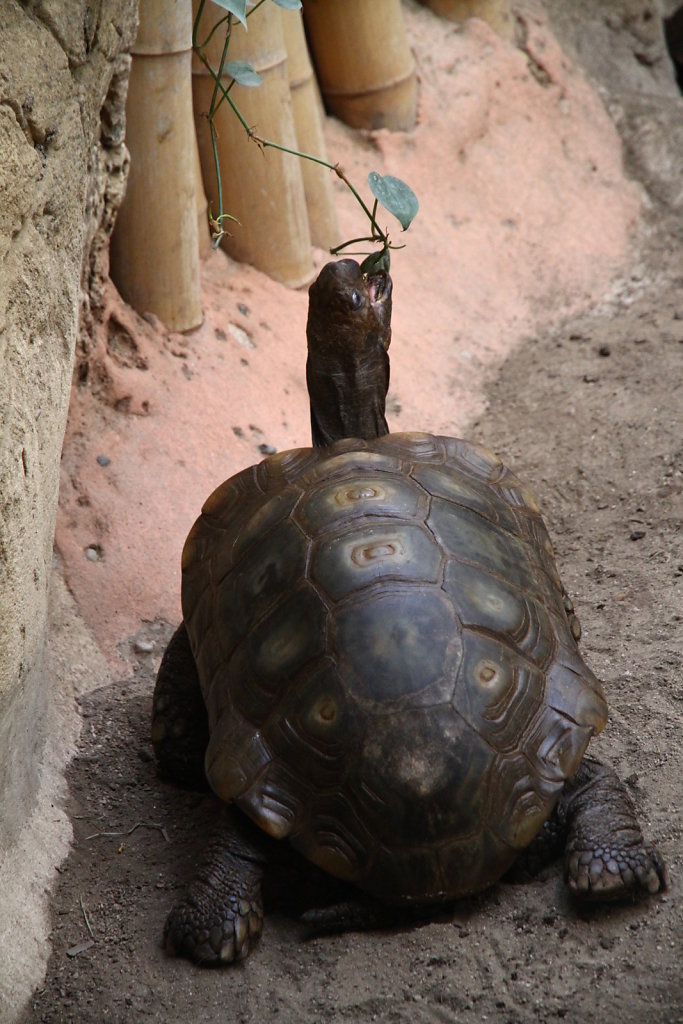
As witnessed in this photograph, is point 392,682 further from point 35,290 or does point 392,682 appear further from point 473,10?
point 473,10

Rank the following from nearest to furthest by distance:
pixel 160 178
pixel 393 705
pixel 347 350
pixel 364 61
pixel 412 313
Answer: pixel 393 705 → pixel 347 350 → pixel 160 178 → pixel 412 313 → pixel 364 61

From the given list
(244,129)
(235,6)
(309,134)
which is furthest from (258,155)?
(235,6)

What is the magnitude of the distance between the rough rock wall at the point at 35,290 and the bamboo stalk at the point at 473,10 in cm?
332

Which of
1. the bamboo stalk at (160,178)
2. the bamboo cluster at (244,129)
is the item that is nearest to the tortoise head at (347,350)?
the bamboo cluster at (244,129)

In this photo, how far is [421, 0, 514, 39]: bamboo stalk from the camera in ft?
18.8

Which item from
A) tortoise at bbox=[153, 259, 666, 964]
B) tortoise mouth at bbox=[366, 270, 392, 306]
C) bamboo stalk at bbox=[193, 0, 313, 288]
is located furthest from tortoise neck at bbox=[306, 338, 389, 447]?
bamboo stalk at bbox=[193, 0, 313, 288]

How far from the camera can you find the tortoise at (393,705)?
7.18 feet

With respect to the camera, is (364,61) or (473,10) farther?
(473,10)

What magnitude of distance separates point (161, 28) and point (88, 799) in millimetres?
2381

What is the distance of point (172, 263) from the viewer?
379cm

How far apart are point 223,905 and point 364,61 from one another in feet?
13.4

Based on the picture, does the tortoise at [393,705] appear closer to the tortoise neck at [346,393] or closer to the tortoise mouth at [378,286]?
the tortoise neck at [346,393]

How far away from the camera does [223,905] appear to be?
7.63 ft

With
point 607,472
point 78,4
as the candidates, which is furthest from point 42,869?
point 607,472
